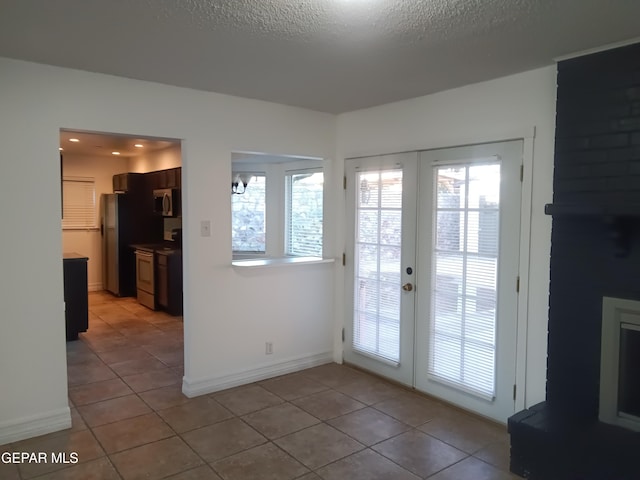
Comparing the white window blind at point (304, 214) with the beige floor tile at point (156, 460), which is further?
the white window blind at point (304, 214)

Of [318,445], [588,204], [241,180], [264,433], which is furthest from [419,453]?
[241,180]

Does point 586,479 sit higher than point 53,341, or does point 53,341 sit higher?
point 53,341

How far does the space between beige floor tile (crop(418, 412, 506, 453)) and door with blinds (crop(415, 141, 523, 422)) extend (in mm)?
100

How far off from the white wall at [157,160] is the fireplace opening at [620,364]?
18.2ft

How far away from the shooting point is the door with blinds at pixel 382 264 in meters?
3.86

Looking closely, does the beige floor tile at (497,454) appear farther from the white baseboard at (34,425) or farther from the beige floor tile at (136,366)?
the beige floor tile at (136,366)

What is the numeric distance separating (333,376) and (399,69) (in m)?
2.66

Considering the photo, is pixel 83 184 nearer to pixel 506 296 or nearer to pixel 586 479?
pixel 506 296

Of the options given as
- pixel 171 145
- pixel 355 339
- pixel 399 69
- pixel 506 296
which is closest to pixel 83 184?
pixel 171 145

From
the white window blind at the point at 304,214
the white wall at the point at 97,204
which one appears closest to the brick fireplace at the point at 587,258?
the white window blind at the point at 304,214

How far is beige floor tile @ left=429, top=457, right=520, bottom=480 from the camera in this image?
2656mm

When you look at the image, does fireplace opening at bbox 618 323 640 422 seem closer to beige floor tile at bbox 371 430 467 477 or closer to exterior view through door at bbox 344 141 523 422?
exterior view through door at bbox 344 141 523 422

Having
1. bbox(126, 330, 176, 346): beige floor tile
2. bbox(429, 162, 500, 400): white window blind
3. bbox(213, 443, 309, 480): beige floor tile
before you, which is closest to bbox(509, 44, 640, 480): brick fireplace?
bbox(429, 162, 500, 400): white window blind

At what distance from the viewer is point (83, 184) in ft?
26.2
